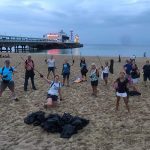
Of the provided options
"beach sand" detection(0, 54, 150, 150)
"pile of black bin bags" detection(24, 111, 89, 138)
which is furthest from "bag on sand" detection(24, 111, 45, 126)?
"beach sand" detection(0, 54, 150, 150)

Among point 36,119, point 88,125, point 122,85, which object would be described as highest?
point 122,85

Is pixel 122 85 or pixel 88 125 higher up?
pixel 122 85

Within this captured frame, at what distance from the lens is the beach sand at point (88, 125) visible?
365 inches

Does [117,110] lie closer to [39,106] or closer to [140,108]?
[140,108]

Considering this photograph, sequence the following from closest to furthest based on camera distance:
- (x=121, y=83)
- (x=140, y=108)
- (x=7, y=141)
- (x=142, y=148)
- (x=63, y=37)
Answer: (x=142, y=148) < (x=7, y=141) < (x=121, y=83) < (x=140, y=108) < (x=63, y=37)

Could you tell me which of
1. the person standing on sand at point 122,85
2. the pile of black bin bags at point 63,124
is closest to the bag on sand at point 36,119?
the pile of black bin bags at point 63,124

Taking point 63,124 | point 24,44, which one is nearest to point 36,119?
point 63,124

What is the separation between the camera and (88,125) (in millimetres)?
10734

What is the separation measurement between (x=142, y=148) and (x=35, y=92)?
27.3 feet

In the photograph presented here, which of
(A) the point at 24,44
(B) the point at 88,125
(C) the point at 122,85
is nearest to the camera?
(B) the point at 88,125

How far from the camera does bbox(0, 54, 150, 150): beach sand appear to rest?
928 cm

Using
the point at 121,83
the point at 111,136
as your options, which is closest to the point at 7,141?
the point at 111,136

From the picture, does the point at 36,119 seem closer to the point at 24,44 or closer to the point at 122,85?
the point at 122,85

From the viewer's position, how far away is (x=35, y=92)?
54.0 feet
